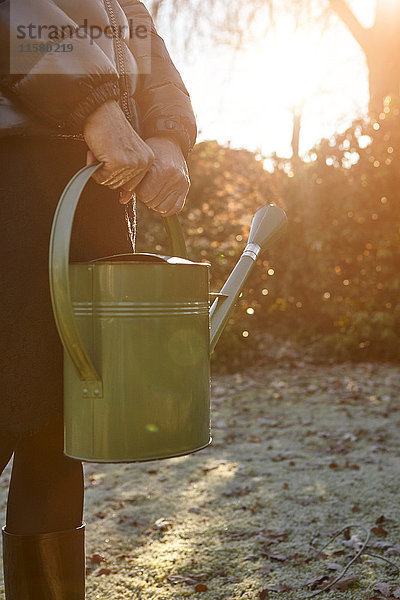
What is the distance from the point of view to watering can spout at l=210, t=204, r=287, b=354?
137 cm

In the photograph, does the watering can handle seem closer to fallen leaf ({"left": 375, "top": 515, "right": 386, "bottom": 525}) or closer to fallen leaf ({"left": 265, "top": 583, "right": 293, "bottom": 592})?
fallen leaf ({"left": 265, "top": 583, "right": 293, "bottom": 592})

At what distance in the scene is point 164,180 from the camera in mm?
1193

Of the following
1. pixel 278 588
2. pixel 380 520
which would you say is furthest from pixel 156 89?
pixel 380 520

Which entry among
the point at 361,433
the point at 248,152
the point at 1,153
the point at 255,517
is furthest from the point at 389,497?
the point at 248,152

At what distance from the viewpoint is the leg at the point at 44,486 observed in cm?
125

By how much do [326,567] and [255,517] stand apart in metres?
0.56

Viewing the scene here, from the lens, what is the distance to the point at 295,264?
7012 mm

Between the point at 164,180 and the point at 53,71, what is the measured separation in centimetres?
29

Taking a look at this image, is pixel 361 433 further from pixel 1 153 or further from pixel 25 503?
pixel 1 153

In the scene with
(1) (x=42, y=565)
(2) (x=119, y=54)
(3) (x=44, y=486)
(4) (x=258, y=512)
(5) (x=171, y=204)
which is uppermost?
(2) (x=119, y=54)

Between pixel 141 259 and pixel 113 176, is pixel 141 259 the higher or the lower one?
the lower one

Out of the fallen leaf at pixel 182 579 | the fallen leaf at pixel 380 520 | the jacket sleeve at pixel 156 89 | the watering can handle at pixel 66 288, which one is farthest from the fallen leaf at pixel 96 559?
the jacket sleeve at pixel 156 89

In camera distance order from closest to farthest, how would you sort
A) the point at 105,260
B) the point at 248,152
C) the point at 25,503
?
the point at 105,260
the point at 25,503
the point at 248,152

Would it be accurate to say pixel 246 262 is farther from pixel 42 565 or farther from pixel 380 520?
pixel 380 520
